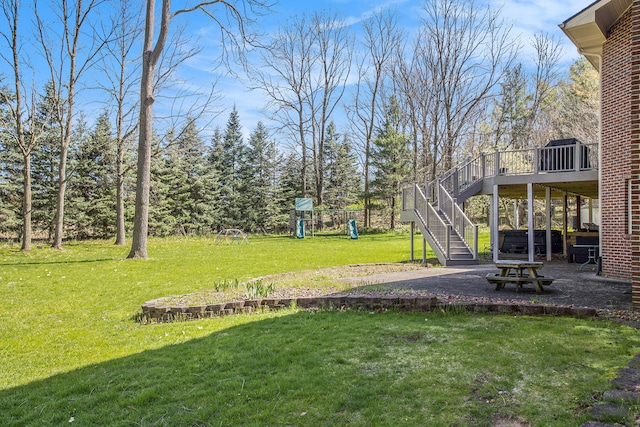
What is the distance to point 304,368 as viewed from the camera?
3.98 m

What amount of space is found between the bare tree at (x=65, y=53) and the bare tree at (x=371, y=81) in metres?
20.5

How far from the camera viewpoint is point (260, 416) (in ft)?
10.1

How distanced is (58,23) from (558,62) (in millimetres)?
31426

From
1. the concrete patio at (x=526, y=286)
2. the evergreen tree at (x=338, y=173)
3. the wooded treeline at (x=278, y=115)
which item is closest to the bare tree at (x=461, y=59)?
the wooded treeline at (x=278, y=115)

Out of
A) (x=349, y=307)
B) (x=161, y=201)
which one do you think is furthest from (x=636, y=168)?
A: (x=161, y=201)

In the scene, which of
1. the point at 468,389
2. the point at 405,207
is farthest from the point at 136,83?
the point at 468,389

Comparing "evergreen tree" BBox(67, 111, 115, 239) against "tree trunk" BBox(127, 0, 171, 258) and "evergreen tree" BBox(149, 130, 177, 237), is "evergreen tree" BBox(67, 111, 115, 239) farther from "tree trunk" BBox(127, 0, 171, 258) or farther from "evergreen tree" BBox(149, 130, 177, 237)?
"tree trunk" BBox(127, 0, 171, 258)

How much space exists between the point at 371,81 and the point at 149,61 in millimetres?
22896

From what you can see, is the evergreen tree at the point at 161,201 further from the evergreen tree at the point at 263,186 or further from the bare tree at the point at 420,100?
the bare tree at the point at 420,100

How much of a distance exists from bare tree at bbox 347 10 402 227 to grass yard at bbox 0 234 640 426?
27156mm

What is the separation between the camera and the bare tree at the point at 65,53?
55.6 ft

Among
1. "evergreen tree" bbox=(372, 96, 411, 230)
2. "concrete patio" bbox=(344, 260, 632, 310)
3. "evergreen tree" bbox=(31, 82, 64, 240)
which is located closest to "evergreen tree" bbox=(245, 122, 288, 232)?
"evergreen tree" bbox=(372, 96, 411, 230)

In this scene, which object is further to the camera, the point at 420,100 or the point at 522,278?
the point at 420,100

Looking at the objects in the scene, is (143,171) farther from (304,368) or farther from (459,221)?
(304,368)
